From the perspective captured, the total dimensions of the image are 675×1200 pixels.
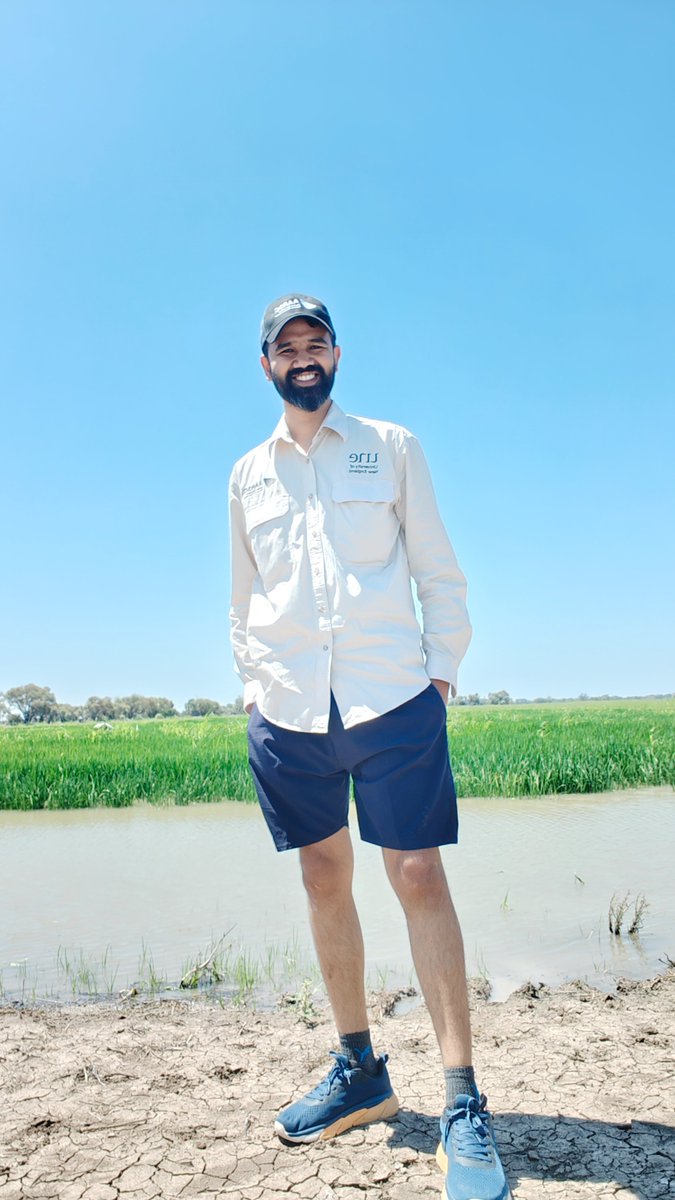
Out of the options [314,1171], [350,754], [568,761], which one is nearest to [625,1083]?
[314,1171]

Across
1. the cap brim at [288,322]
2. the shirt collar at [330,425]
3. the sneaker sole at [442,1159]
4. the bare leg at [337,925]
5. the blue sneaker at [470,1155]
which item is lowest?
the sneaker sole at [442,1159]

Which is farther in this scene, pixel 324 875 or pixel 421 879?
pixel 324 875

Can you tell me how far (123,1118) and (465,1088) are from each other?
955 mm

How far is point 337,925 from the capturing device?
230 centimetres

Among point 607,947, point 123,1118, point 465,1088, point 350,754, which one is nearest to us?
point 465,1088

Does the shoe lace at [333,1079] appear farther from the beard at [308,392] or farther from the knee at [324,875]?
the beard at [308,392]

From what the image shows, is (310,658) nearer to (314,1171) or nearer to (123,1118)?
(314,1171)

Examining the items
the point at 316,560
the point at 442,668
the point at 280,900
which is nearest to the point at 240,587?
the point at 316,560

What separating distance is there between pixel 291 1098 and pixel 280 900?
130 inches

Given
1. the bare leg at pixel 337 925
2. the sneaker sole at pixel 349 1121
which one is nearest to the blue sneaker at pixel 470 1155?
the sneaker sole at pixel 349 1121

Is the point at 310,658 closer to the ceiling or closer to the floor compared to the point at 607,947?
closer to the ceiling

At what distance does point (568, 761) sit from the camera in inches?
465

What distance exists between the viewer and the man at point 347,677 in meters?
2.06

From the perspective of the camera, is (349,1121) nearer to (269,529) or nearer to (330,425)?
(269,529)
